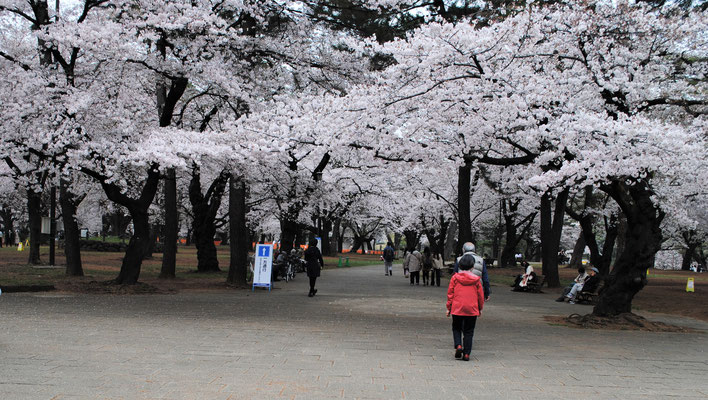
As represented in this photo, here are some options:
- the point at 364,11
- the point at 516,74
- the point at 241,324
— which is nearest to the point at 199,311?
the point at 241,324

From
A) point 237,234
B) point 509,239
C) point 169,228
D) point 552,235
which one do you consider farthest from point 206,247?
point 509,239

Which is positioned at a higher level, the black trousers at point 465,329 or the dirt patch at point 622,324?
the black trousers at point 465,329

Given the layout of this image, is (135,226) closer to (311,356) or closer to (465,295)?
(311,356)

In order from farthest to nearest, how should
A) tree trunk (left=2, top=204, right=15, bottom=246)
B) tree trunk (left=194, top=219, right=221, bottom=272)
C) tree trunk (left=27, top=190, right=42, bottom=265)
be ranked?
tree trunk (left=2, top=204, right=15, bottom=246) → tree trunk (left=27, top=190, right=42, bottom=265) → tree trunk (left=194, top=219, right=221, bottom=272)

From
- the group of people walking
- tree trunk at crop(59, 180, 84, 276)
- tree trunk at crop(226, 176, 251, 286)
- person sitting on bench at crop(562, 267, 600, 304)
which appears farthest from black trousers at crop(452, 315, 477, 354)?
tree trunk at crop(59, 180, 84, 276)

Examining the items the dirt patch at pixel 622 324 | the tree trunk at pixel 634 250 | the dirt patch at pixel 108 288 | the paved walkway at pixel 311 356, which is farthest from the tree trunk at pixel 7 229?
the tree trunk at pixel 634 250

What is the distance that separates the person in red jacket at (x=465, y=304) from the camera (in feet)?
23.7

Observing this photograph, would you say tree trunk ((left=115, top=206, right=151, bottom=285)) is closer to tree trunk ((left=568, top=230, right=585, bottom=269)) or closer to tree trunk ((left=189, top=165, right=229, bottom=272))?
tree trunk ((left=189, top=165, right=229, bottom=272))

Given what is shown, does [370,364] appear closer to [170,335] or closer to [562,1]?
[170,335]

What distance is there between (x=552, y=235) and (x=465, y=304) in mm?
14962

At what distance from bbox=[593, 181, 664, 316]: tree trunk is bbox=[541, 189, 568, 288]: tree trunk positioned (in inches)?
354

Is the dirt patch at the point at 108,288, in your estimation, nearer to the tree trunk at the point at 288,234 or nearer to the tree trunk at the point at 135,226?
the tree trunk at the point at 135,226

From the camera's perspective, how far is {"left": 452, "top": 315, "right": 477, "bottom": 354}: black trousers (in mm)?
7234

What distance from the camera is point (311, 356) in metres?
7.15
